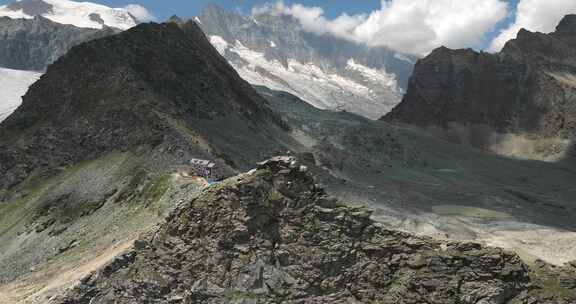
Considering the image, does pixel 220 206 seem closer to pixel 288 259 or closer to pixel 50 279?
pixel 288 259

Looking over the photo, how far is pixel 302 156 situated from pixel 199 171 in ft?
194

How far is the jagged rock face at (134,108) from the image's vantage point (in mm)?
79312

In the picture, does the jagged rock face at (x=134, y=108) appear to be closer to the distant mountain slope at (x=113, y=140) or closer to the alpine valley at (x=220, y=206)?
the distant mountain slope at (x=113, y=140)

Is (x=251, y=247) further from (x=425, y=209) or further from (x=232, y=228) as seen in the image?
(x=425, y=209)

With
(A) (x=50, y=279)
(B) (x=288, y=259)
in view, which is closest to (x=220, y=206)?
(B) (x=288, y=259)

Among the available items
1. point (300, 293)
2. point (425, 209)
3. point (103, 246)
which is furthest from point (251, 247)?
point (425, 209)

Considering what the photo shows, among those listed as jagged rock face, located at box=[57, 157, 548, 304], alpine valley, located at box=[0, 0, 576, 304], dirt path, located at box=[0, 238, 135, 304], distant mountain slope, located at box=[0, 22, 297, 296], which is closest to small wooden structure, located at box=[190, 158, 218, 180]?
alpine valley, located at box=[0, 0, 576, 304]

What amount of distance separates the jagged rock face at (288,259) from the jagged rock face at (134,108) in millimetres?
41442

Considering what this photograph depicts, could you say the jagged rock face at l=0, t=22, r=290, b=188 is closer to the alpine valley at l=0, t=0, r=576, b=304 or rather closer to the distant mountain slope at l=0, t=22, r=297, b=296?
the distant mountain slope at l=0, t=22, r=297, b=296

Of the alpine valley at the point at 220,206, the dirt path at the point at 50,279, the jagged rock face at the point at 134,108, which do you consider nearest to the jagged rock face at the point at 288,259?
the alpine valley at the point at 220,206

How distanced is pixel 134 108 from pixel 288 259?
6531 cm

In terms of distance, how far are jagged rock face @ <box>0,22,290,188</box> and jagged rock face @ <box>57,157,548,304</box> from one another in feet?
136

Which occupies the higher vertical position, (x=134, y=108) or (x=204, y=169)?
(x=134, y=108)

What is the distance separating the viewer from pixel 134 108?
8369 centimetres
